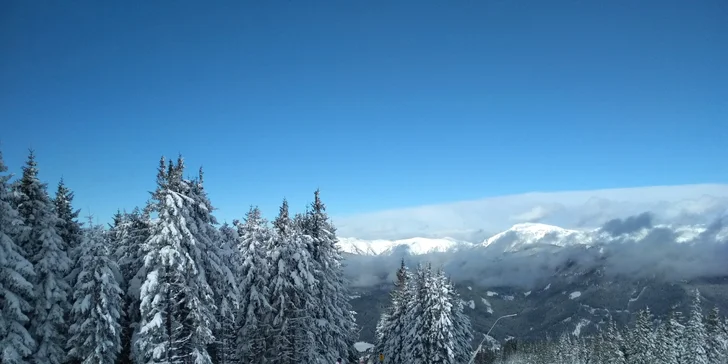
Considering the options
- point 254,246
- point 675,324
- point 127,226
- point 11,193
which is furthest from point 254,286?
point 675,324

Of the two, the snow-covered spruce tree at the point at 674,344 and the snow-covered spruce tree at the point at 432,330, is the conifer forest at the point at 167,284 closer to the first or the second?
the snow-covered spruce tree at the point at 432,330

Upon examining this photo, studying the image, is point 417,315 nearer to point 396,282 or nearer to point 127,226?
point 396,282

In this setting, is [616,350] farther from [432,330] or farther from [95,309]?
[95,309]

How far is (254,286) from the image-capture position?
33.7m

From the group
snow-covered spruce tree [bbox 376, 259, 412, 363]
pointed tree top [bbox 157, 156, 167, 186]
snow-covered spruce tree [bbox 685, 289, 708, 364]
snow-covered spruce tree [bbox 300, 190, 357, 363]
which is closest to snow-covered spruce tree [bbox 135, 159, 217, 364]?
pointed tree top [bbox 157, 156, 167, 186]

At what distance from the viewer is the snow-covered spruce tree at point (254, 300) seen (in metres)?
33.4

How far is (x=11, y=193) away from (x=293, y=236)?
1624 cm

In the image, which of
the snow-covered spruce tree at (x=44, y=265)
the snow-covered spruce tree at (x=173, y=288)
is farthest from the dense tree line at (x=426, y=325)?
the snow-covered spruce tree at (x=44, y=265)

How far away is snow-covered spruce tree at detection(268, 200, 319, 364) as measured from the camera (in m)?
33.7

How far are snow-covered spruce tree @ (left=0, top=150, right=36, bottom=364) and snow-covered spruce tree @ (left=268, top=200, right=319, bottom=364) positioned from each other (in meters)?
13.8

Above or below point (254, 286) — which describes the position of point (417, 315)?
below

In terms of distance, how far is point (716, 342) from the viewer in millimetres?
69562

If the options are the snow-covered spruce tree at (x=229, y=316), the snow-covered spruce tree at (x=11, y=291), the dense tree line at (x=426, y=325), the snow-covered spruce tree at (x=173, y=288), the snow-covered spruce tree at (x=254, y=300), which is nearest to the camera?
the snow-covered spruce tree at (x=11, y=291)

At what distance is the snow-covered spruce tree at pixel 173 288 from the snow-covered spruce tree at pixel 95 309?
347 centimetres
